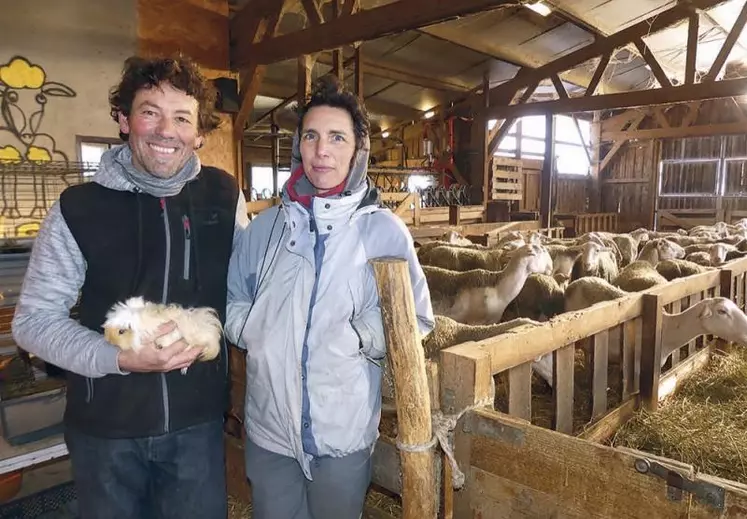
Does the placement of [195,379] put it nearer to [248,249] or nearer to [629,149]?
[248,249]

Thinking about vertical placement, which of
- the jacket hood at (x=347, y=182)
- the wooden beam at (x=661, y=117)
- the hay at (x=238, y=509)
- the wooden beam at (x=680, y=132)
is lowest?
the hay at (x=238, y=509)

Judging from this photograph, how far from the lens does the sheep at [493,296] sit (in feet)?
15.3

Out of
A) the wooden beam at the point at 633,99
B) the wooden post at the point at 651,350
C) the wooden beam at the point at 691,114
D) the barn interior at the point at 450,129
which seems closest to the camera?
the barn interior at the point at 450,129

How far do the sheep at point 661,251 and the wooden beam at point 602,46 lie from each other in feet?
11.5

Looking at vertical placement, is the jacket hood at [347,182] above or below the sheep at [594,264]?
above

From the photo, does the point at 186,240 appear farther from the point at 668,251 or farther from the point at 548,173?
the point at 548,173

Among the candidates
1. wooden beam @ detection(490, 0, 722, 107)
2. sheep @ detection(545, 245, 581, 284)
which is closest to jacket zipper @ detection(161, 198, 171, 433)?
sheep @ detection(545, 245, 581, 284)

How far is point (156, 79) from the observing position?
162 cm

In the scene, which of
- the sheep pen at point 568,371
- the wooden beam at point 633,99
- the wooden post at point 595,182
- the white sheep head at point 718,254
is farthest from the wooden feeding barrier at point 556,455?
the wooden post at point 595,182

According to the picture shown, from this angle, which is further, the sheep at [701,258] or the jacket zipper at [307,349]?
the sheep at [701,258]

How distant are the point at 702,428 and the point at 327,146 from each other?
9.70 ft

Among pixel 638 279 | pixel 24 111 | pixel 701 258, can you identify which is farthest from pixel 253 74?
pixel 701 258

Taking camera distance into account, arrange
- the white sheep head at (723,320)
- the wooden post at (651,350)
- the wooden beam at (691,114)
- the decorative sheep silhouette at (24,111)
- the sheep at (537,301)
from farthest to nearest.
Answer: the wooden beam at (691,114)
the decorative sheep silhouette at (24,111)
the sheep at (537,301)
the white sheep head at (723,320)
the wooden post at (651,350)

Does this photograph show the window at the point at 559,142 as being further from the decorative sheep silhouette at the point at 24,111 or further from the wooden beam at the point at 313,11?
the decorative sheep silhouette at the point at 24,111
